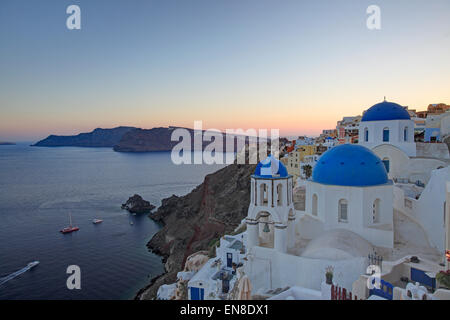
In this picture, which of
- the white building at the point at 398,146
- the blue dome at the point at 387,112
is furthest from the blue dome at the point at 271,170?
the blue dome at the point at 387,112

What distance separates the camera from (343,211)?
1440cm

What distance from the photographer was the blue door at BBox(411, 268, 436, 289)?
9.72 m

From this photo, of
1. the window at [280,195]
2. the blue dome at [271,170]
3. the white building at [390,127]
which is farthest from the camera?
the white building at [390,127]

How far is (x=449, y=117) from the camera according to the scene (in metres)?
26.1

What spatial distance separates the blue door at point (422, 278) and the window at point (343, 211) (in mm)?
4048

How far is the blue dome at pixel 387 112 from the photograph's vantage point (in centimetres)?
2138

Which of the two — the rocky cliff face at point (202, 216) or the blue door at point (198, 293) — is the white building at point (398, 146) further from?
the rocky cliff face at point (202, 216)

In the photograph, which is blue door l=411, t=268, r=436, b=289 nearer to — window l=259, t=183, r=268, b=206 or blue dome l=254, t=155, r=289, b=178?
blue dome l=254, t=155, r=289, b=178

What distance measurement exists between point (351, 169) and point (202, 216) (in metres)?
33.2

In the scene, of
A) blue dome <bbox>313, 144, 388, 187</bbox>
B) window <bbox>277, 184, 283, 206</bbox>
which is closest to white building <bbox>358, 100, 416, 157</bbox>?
blue dome <bbox>313, 144, 388, 187</bbox>
